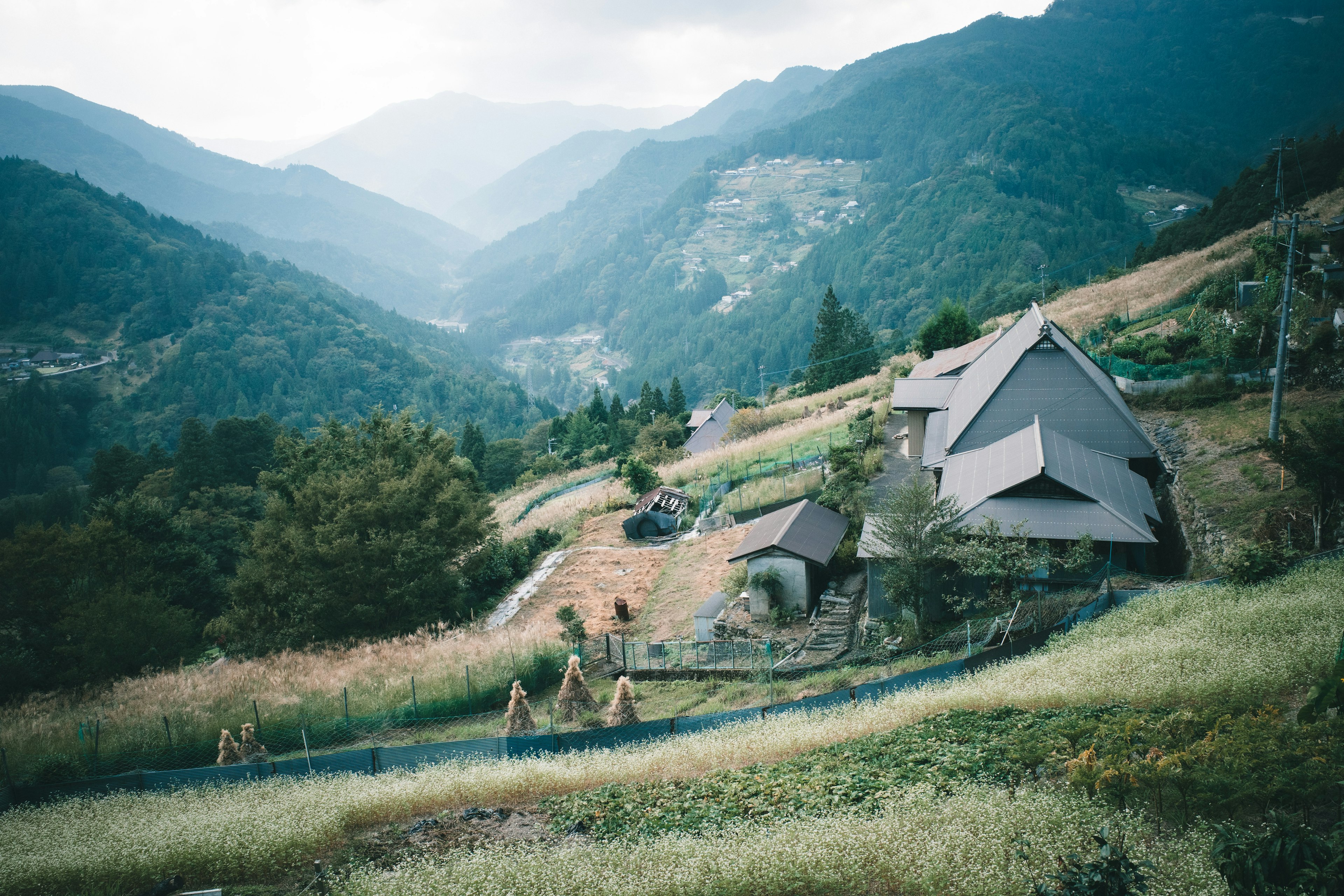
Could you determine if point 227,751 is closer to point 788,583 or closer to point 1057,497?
point 788,583

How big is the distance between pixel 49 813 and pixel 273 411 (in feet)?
421

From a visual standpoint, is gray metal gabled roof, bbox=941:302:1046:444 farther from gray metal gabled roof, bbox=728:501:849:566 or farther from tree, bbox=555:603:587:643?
tree, bbox=555:603:587:643

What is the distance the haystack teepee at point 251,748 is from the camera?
587 inches

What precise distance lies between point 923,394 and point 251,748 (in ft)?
85.7

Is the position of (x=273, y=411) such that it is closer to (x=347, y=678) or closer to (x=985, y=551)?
(x=347, y=678)

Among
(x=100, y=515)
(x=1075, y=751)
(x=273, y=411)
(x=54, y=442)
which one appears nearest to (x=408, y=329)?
(x=273, y=411)

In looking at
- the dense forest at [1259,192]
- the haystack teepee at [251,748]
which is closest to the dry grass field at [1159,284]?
the dense forest at [1259,192]

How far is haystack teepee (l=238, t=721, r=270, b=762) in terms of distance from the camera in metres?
14.9

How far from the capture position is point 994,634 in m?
15.7

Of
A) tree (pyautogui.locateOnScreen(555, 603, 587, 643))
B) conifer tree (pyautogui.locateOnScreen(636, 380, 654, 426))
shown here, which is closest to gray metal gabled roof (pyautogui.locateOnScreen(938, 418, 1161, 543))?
tree (pyautogui.locateOnScreen(555, 603, 587, 643))

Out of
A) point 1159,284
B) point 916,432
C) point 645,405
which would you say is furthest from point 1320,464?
point 645,405

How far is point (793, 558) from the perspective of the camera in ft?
68.4

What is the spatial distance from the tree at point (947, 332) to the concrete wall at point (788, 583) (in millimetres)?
33185

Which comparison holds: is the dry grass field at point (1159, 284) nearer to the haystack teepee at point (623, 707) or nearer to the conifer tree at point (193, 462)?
the haystack teepee at point (623, 707)
